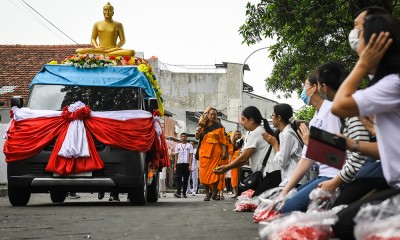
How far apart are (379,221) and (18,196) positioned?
33.7ft

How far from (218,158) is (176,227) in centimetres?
961

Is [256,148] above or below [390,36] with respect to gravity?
below

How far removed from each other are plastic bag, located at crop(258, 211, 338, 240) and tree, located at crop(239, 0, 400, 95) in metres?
11.4

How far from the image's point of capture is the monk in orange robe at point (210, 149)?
1780 centimetres

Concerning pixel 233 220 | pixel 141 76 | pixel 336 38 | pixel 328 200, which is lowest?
pixel 233 220

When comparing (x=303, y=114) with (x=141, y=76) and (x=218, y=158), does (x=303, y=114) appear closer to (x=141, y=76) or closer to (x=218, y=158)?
(x=218, y=158)

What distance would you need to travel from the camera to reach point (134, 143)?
522 inches

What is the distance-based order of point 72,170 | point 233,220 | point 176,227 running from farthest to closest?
point 72,170, point 233,220, point 176,227

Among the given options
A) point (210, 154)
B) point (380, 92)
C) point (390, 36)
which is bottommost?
point (210, 154)

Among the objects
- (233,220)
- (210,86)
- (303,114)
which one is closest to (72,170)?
(233,220)

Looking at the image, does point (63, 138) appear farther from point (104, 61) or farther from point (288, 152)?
point (288, 152)

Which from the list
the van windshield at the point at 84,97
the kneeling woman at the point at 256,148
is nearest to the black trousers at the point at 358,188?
the kneeling woman at the point at 256,148

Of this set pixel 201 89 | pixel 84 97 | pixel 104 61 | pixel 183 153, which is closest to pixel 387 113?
pixel 84 97

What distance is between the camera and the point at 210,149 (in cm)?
1795
